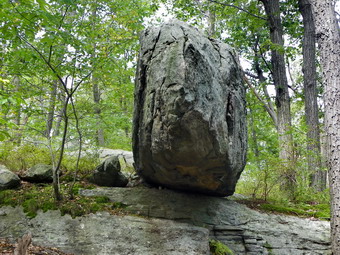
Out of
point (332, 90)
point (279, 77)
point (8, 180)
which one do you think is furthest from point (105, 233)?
point (279, 77)

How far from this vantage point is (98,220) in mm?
5160

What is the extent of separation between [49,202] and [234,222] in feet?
12.4

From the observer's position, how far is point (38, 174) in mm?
6277

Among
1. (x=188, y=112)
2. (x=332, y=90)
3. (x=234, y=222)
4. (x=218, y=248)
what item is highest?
(x=332, y=90)

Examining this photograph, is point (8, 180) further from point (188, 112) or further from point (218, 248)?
point (218, 248)

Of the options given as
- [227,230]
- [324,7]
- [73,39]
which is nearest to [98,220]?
[227,230]

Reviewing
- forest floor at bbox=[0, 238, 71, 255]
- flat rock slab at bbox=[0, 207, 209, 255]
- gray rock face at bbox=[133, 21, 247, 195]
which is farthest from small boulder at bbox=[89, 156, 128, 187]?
forest floor at bbox=[0, 238, 71, 255]

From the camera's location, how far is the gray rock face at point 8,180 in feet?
18.9

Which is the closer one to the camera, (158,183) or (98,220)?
(98,220)

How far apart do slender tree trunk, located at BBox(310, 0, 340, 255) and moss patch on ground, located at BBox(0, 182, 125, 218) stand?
165 inches

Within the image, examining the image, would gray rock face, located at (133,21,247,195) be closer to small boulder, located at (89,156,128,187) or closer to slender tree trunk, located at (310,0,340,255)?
small boulder, located at (89,156,128,187)

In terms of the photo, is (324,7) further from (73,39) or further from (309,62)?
(73,39)

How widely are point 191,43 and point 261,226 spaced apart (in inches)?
162

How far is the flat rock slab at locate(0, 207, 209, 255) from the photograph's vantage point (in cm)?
461
